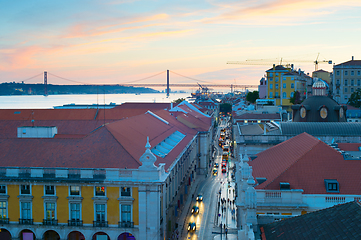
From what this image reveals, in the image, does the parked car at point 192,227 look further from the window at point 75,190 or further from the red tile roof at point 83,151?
the window at point 75,190

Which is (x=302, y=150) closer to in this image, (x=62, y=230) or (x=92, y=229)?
(x=92, y=229)

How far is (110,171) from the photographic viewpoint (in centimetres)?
3547

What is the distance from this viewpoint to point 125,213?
117 feet

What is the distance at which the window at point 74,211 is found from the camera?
35906 mm

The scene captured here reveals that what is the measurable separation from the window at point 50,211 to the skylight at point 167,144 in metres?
13.1

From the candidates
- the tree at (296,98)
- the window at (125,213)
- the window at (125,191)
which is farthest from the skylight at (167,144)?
the tree at (296,98)

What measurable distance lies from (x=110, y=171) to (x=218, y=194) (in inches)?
1243

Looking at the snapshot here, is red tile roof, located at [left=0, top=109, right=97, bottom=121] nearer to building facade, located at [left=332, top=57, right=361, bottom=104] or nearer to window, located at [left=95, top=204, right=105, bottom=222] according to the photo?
window, located at [left=95, top=204, right=105, bottom=222]

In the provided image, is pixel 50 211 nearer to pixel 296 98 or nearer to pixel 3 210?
pixel 3 210

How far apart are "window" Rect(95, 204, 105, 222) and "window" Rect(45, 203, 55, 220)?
3835 millimetres

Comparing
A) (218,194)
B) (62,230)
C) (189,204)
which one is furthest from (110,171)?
(218,194)

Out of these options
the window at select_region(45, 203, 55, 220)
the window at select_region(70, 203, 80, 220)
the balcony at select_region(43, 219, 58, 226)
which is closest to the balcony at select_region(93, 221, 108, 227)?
the window at select_region(70, 203, 80, 220)

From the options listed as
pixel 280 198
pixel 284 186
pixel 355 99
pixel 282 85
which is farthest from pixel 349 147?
pixel 282 85

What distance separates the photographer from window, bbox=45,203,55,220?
3610cm
